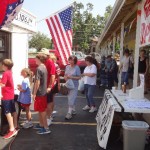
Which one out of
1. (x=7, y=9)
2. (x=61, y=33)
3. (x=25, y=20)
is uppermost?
(x=25, y=20)

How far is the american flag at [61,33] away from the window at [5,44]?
4.79 feet

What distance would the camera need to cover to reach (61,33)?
9133 millimetres

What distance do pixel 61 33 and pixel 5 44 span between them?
190 cm

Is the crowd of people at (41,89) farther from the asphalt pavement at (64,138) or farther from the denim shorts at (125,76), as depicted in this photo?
the denim shorts at (125,76)

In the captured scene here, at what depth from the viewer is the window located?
9.41 m

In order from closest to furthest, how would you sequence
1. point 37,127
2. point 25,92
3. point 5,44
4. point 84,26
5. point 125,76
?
point 25,92
point 37,127
point 5,44
point 125,76
point 84,26

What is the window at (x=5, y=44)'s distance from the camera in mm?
9406

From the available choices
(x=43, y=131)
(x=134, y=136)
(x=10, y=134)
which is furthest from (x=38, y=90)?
(x=134, y=136)

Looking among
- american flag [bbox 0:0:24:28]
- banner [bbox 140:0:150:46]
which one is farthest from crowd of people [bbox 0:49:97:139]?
banner [bbox 140:0:150:46]

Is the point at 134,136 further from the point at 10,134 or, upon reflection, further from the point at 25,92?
the point at 25,92

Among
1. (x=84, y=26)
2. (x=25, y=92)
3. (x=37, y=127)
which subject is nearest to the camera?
(x=25, y=92)

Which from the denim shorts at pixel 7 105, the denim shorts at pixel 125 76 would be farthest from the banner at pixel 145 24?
the denim shorts at pixel 125 76

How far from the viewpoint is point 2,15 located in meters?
4.35

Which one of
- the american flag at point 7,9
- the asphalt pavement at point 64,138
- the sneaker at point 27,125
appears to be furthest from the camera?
the sneaker at point 27,125
